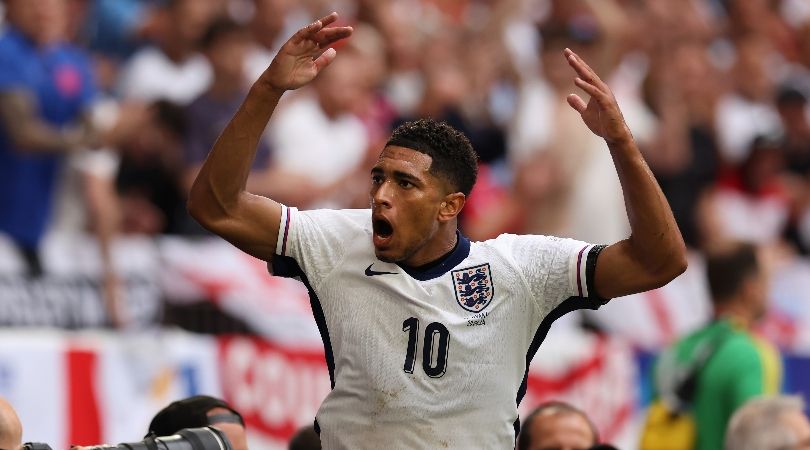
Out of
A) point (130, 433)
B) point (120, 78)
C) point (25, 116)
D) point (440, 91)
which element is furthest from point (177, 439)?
point (440, 91)

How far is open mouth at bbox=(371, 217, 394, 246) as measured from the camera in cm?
480

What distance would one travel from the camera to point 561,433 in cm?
615

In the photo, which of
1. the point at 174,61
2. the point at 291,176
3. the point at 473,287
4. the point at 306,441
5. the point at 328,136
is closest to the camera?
the point at 473,287

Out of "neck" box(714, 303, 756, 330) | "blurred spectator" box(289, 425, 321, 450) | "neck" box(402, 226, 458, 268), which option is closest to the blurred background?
"neck" box(714, 303, 756, 330)

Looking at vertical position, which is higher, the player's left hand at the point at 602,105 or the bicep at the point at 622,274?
the player's left hand at the point at 602,105

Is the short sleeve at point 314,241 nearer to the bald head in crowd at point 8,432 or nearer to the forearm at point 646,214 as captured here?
the forearm at point 646,214

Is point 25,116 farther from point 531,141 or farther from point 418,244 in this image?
point 418,244

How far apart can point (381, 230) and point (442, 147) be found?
0.33 m

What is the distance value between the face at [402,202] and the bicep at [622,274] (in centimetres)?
55

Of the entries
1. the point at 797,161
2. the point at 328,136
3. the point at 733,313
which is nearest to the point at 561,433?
the point at 733,313

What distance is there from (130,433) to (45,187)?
1734 millimetres

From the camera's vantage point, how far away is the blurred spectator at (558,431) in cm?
614

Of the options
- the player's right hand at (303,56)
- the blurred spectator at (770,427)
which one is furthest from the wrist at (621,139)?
the blurred spectator at (770,427)

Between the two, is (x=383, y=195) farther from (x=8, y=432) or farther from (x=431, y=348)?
(x=8, y=432)
